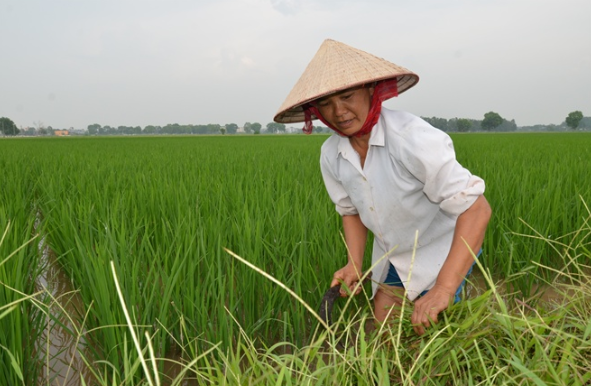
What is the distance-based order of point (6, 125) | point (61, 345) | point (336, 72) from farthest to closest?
point (6, 125)
point (61, 345)
point (336, 72)

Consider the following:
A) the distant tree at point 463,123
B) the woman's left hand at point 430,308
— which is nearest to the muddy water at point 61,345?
the woman's left hand at point 430,308

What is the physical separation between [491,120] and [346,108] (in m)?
72.4

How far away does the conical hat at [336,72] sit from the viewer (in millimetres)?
1175

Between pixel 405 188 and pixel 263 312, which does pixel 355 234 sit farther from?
pixel 263 312

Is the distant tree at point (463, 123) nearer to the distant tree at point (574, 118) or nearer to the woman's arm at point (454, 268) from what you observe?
the distant tree at point (574, 118)

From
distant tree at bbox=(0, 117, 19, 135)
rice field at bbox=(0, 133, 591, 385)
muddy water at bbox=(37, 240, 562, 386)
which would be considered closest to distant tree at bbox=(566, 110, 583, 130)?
rice field at bbox=(0, 133, 591, 385)

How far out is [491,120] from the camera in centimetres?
6600

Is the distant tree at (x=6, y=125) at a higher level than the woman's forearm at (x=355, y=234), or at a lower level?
higher

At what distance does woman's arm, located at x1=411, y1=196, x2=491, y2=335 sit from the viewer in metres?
1.00

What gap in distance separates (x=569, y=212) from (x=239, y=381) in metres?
2.48

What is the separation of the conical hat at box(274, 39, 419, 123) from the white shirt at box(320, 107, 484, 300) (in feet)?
0.55

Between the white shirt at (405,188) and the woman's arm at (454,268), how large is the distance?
34 millimetres

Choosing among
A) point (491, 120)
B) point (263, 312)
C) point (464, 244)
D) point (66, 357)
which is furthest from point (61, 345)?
point (491, 120)

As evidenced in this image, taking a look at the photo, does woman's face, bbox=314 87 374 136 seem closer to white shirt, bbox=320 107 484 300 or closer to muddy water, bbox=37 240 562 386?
white shirt, bbox=320 107 484 300
